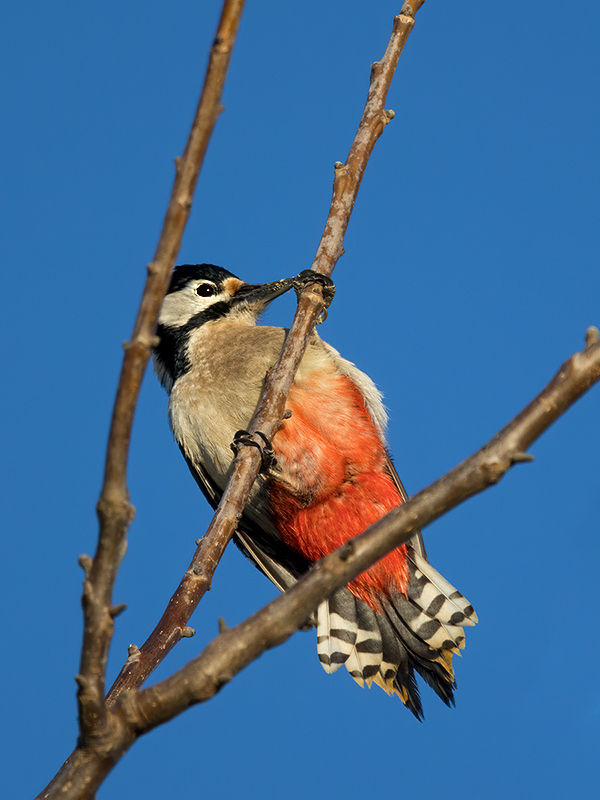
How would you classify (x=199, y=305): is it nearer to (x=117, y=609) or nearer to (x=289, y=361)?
(x=289, y=361)

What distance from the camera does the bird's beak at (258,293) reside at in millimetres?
5457

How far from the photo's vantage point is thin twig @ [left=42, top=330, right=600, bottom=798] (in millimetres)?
1807

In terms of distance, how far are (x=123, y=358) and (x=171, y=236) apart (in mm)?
251

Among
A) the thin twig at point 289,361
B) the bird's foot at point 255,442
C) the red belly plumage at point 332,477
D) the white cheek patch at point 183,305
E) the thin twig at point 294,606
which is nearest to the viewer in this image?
the thin twig at point 294,606

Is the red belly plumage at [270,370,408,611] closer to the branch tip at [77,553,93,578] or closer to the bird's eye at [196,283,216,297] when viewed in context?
the bird's eye at [196,283,216,297]

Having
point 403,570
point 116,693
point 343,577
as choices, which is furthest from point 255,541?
point 343,577

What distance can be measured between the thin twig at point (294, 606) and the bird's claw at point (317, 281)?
2121 mm

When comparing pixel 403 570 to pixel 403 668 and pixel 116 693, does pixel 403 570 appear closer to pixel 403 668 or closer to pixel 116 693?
pixel 403 668

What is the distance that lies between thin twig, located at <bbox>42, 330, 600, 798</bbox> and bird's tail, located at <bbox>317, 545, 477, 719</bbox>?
305cm

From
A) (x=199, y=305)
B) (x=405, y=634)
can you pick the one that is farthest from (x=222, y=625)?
(x=199, y=305)

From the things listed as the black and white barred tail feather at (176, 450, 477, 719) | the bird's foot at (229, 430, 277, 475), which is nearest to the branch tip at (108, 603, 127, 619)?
the bird's foot at (229, 430, 277, 475)

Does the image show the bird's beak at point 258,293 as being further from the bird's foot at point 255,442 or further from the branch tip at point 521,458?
the branch tip at point 521,458

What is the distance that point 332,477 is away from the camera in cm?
478

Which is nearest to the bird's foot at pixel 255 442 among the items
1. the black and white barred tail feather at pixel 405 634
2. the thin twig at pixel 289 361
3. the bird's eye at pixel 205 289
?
the thin twig at pixel 289 361
